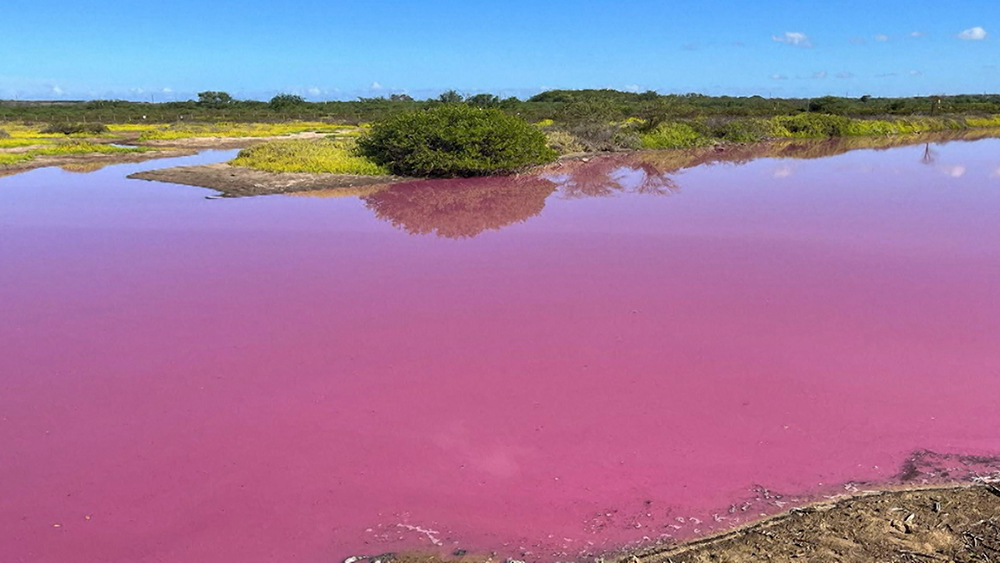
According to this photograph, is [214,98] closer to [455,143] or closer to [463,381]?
[455,143]

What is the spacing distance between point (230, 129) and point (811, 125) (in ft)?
101

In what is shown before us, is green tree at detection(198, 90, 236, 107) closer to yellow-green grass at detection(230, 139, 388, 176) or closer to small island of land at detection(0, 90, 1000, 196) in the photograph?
small island of land at detection(0, 90, 1000, 196)

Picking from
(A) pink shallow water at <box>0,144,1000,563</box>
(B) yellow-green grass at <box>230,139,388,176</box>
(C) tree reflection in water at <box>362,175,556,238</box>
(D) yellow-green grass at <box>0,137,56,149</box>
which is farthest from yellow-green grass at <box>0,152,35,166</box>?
(C) tree reflection in water at <box>362,175,556,238</box>

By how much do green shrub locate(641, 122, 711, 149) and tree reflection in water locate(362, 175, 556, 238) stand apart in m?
12.4

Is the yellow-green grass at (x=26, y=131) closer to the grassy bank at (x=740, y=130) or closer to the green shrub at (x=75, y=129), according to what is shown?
the green shrub at (x=75, y=129)

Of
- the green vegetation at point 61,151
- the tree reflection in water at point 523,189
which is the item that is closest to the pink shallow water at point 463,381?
the tree reflection in water at point 523,189

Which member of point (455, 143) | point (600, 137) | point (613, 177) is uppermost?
point (600, 137)

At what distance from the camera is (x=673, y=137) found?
104 feet

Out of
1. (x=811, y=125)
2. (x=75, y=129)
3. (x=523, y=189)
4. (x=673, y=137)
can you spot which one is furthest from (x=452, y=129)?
(x=811, y=125)

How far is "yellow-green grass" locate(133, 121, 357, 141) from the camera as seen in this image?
109 feet

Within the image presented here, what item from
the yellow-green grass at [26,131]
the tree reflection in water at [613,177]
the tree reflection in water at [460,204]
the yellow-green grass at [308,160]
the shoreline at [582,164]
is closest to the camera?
the tree reflection in water at [460,204]

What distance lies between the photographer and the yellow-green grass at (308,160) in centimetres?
1920

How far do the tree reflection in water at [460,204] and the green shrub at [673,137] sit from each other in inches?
486

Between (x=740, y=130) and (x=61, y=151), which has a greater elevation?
(x=740, y=130)
